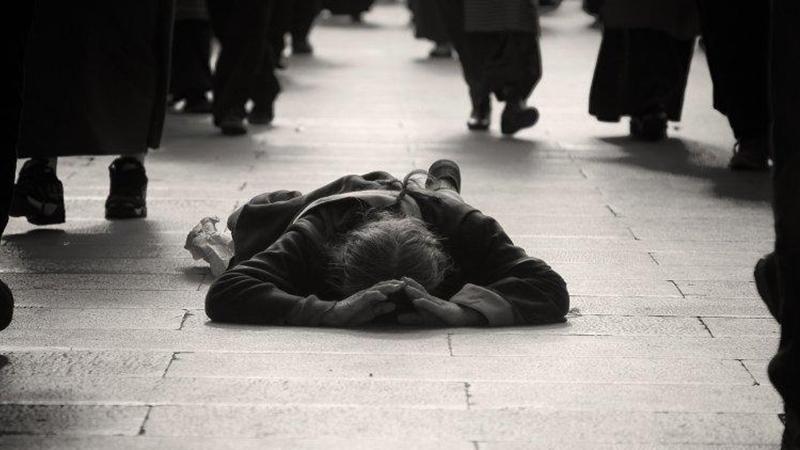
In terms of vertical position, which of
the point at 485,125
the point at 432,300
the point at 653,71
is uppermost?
the point at 432,300

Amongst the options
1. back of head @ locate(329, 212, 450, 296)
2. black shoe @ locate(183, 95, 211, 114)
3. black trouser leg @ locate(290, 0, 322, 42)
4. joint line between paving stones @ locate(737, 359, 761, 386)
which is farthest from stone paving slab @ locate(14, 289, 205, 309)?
black trouser leg @ locate(290, 0, 322, 42)

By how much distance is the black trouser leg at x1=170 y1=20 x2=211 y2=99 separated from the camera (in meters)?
8.50

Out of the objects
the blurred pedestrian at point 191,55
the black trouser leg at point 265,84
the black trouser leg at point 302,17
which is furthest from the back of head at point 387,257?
the black trouser leg at point 302,17

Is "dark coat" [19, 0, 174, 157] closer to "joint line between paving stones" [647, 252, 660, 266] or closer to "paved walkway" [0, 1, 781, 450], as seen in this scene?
"paved walkway" [0, 1, 781, 450]

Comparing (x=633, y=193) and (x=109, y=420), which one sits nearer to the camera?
(x=109, y=420)

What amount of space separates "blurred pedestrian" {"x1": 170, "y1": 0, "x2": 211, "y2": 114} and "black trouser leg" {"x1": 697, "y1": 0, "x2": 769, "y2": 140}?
10.1 feet

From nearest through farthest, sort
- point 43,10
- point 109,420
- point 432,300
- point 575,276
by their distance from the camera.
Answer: point 109,420 → point 432,300 → point 575,276 → point 43,10

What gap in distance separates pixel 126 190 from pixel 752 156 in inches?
113

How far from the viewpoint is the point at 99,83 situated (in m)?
5.07

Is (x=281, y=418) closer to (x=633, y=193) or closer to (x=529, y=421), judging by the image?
(x=529, y=421)

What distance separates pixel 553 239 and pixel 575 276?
59 centimetres

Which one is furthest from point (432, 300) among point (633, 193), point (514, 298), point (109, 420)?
point (633, 193)

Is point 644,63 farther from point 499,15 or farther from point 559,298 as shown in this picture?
point 559,298

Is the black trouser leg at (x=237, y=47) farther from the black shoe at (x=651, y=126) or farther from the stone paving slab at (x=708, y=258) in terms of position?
the stone paving slab at (x=708, y=258)
